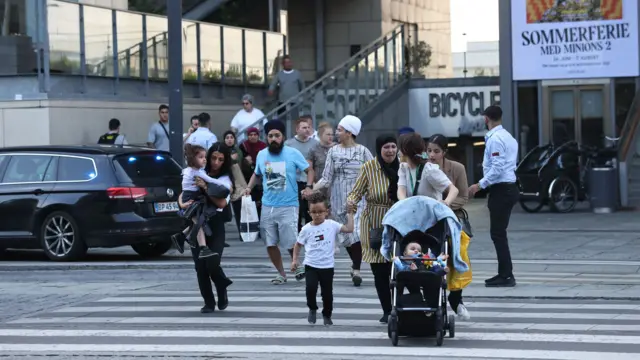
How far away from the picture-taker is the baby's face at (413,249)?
31.9ft

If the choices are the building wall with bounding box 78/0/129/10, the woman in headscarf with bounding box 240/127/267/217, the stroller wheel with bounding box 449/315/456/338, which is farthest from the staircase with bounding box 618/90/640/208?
the stroller wheel with bounding box 449/315/456/338

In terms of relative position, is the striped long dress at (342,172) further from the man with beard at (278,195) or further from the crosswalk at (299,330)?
the crosswalk at (299,330)

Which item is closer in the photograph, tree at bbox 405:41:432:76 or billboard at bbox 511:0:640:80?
billboard at bbox 511:0:640:80

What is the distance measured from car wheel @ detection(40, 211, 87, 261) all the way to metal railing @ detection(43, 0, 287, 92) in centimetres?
569

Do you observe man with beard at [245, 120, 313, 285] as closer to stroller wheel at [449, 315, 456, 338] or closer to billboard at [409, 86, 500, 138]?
stroller wheel at [449, 315, 456, 338]

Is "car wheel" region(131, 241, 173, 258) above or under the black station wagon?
under

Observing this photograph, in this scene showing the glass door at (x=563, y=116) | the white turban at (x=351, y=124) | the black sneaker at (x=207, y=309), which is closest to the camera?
the black sneaker at (x=207, y=309)

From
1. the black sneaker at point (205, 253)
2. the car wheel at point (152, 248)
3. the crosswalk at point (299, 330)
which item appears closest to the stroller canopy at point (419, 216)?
the crosswalk at point (299, 330)

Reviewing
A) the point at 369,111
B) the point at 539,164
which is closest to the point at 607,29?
the point at 539,164

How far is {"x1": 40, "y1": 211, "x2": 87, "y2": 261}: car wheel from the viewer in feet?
55.8

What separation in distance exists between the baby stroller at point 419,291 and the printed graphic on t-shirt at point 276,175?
4.24 m

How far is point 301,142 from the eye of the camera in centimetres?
1603

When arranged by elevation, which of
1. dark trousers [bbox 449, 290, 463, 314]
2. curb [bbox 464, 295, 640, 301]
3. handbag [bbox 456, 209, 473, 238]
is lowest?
curb [bbox 464, 295, 640, 301]

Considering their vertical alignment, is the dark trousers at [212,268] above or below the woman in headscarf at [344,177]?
below
